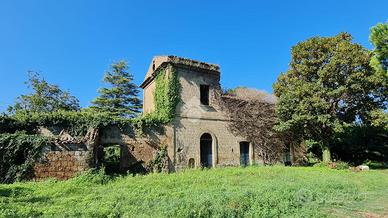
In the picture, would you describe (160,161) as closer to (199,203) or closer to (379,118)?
(199,203)

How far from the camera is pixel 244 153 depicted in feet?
67.7

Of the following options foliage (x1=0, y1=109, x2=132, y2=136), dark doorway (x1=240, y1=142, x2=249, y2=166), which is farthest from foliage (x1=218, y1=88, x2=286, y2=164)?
foliage (x1=0, y1=109, x2=132, y2=136)

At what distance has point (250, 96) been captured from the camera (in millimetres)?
22375

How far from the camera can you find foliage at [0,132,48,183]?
42.1ft

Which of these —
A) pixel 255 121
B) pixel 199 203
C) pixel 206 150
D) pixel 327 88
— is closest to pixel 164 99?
pixel 206 150

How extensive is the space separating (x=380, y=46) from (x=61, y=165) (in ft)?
56.4

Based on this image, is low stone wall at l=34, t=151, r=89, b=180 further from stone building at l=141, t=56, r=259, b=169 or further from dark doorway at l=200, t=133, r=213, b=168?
dark doorway at l=200, t=133, r=213, b=168

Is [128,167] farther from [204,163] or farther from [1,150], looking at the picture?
[1,150]

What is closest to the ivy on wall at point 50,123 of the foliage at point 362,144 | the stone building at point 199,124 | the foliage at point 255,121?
the stone building at point 199,124

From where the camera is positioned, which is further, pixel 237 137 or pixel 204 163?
pixel 237 137

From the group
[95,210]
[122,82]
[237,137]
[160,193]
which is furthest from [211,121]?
[122,82]

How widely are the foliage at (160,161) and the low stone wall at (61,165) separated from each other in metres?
4.59

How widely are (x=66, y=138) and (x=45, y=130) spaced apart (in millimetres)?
2806

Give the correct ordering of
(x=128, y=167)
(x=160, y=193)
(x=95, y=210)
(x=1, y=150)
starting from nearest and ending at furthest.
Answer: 1. (x=95, y=210)
2. (x=160, y=193)
3. (x=1, y=150)
4. (x=128, y=167)
